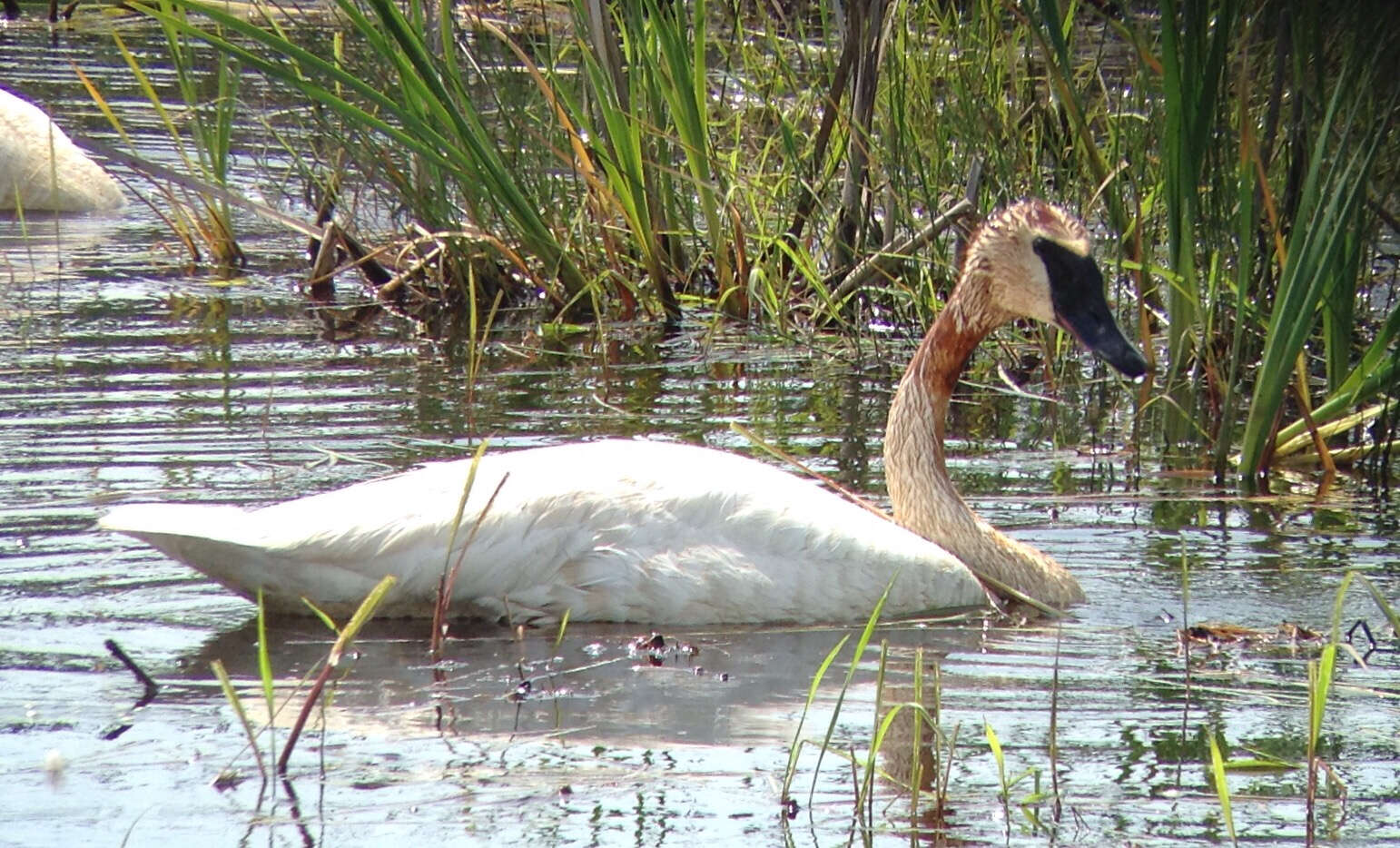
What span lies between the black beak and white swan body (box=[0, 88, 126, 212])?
6.49 metres

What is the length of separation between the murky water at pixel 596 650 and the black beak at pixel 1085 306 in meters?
0.54

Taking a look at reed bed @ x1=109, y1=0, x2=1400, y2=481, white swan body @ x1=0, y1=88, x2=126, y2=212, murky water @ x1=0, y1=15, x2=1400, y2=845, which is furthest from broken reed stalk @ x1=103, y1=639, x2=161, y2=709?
white swan body @ x1=0, y1=88, x2=126, y2=212

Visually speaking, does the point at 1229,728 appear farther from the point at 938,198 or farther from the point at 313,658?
the point at 938,198

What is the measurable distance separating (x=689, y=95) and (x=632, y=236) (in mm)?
855

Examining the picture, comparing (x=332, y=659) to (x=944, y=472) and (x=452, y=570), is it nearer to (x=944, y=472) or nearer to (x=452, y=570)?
(x=452, y=570)

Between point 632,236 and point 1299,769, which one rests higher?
point 632,236

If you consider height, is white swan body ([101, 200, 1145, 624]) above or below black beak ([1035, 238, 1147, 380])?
below

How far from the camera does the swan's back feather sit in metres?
5.27

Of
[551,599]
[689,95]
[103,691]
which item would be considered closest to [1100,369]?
[689,95]

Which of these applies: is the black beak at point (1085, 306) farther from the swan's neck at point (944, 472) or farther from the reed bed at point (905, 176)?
the reed bed at point (905, 176)

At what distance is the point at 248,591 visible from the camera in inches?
213

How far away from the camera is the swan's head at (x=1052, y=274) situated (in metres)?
6.26

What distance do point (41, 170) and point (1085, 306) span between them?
6.78 meters

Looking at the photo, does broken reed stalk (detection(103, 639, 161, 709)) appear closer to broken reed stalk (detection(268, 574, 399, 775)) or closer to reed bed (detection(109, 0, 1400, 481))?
broken reed stalk (detection(268, 574, 399, 775))
